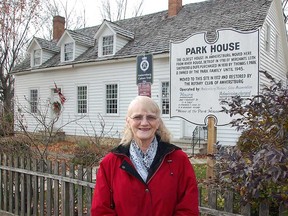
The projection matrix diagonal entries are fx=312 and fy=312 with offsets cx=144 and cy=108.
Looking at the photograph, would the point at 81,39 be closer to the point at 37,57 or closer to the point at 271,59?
the point at 37,57

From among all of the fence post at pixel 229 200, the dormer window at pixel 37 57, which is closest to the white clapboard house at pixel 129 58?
the dormer window at pixel 37 57

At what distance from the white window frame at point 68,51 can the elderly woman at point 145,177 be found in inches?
703

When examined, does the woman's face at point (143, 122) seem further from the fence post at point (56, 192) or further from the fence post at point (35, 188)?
the fence post at point (35, 188)

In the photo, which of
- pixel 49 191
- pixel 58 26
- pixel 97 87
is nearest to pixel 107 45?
pixel 97 87

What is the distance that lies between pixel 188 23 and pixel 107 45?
185 inches

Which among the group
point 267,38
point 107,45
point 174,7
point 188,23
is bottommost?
point 267,38

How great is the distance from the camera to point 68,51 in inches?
779

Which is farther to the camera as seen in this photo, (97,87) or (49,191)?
(97,87)

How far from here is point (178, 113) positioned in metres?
5.79

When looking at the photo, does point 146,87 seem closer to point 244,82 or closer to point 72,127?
point 244,82

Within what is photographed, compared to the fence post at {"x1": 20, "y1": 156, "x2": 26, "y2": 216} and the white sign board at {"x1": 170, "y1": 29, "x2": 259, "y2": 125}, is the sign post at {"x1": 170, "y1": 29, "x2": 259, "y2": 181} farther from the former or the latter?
the fence post at {"x1": 20, "y1": 156, "x2": 26, "y2": 216}

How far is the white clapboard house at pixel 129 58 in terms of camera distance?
14.4 metres

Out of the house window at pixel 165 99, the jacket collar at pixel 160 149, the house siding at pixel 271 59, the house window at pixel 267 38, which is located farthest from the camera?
the house window at pixel 267 38

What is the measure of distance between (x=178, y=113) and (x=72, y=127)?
542 inches
